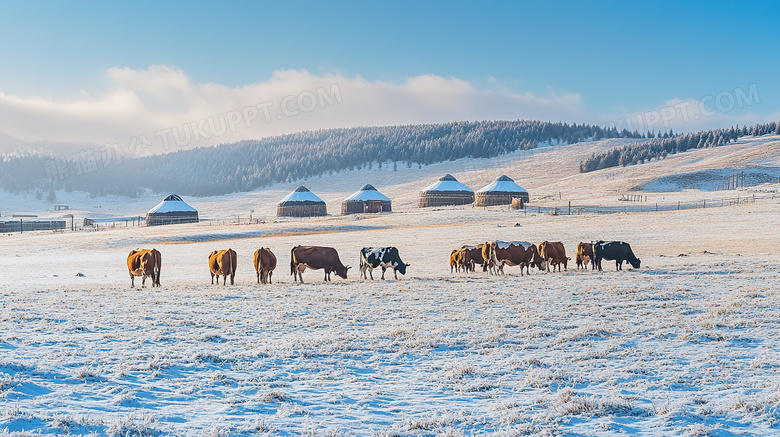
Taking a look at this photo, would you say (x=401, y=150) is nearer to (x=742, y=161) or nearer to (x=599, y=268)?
(x=742, y=161)

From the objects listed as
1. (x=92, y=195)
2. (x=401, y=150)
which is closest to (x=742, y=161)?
(x=401, y=150)

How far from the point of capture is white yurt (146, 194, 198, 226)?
7631 centimetres

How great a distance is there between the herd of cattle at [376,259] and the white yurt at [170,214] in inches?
2267

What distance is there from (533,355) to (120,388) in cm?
627

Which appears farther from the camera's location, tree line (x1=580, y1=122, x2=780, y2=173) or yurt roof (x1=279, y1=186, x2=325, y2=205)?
tree line (x1=580, y1=122, x2=780, y2=173)

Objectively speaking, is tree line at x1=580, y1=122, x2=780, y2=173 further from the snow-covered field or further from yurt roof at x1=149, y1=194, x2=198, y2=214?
the snow-covered field

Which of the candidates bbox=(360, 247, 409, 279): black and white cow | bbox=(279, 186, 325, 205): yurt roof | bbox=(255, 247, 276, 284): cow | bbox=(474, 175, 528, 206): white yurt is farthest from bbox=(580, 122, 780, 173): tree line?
bbox=(255, 247, 276, 284): cow

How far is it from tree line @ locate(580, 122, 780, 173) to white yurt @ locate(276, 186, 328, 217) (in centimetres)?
7457

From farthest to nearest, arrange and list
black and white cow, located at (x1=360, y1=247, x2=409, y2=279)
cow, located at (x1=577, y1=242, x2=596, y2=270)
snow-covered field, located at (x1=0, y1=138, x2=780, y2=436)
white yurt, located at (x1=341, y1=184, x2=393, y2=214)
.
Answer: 1. white yurt, located at (x1=341, y1=184, x2=393, y2=214)
2. cow, located at (x1=577, y1=242, x2=596, y2=270)
3. black and white cow, located at (x1=360, y1=247, x2=409, y2=279)
4. snow-covered field, located at (x1=0, y1=138, x2=780, y2=436)

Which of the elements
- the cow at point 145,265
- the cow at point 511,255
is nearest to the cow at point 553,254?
the cow at point 511,255

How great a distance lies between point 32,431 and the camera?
607 centimetres

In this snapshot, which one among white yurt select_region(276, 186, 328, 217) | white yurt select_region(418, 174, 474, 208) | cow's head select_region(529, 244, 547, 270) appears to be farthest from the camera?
white yurt select_region(418, 174, 474, 208)

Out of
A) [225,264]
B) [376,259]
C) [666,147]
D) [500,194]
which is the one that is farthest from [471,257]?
[666,147]

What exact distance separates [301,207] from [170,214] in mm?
18974
